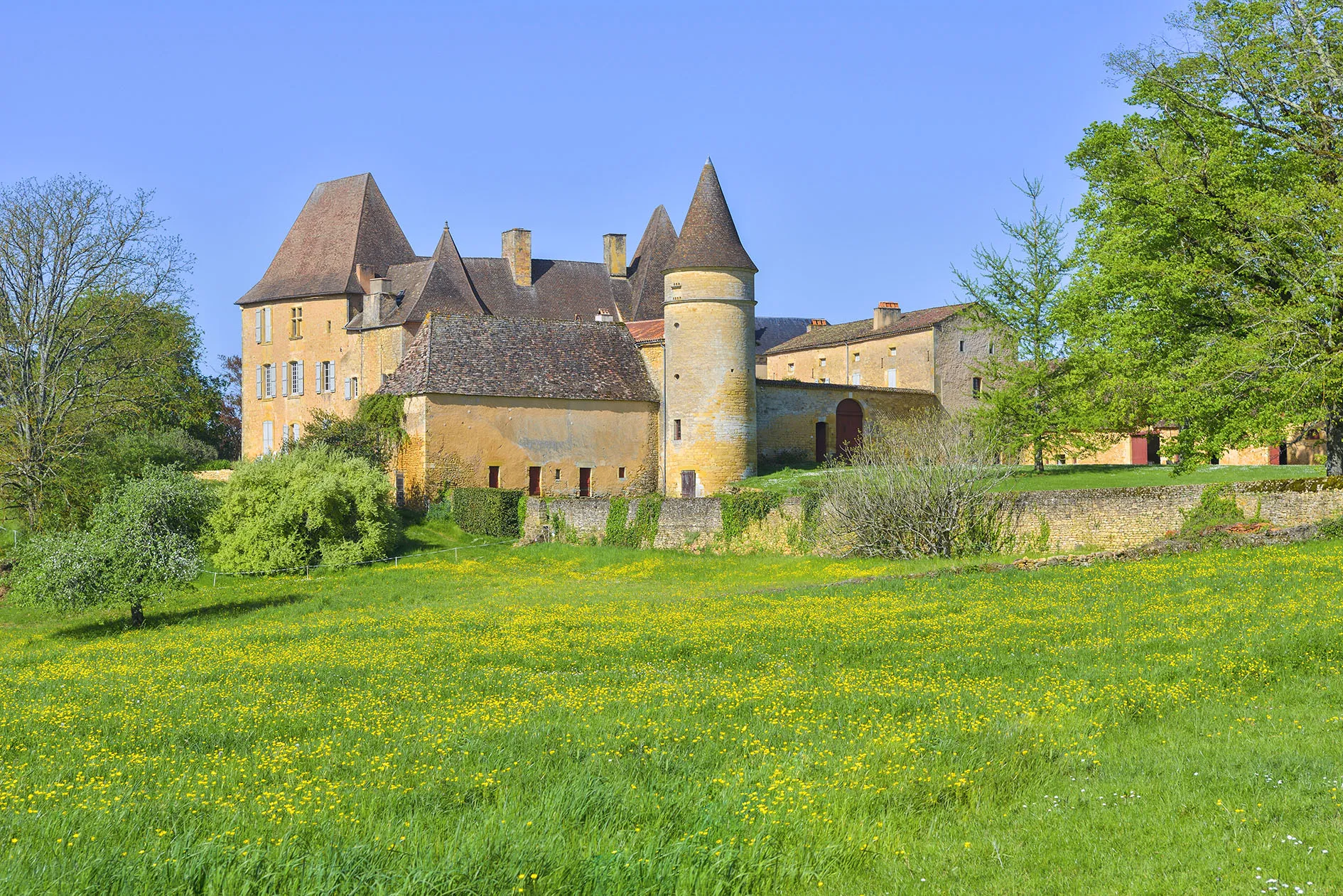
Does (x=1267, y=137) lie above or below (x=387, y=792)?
above

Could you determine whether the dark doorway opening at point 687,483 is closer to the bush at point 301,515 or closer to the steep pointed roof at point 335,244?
→ the bush at point 301,515

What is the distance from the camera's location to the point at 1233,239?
24.0 m

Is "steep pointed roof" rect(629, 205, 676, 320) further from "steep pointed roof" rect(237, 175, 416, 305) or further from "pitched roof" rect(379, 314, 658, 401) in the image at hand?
"steep pointed roof" rect(237, 175, 416, 305)

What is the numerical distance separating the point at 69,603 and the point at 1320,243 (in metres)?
25.6

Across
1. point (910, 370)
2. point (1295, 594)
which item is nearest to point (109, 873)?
point (1295, 594)

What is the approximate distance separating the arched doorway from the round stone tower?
16.7 ft

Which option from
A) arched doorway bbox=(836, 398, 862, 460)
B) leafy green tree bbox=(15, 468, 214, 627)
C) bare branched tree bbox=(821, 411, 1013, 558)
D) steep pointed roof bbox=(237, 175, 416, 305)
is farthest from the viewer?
steep pointed roof bbox=(237, 175, 416, 305)

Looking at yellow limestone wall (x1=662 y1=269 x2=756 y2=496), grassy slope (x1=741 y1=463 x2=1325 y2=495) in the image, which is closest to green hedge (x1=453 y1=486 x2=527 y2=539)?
yellow limestone wall (x1=662 y1=269 x2=756 y2=496)

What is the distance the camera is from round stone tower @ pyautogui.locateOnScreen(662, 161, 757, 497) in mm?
40812

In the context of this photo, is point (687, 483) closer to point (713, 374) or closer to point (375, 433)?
point (713, 374)

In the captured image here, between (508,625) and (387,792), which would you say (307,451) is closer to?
(508,625)

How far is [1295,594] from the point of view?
14.5 metres

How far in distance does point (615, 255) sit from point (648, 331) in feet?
35.4

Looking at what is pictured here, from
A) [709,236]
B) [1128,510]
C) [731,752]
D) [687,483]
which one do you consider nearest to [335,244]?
[709,236]
